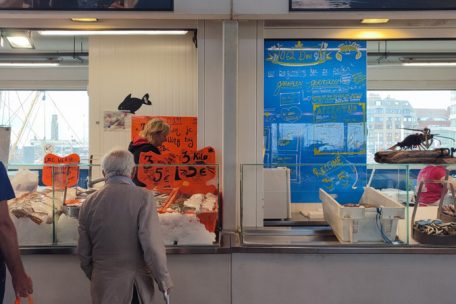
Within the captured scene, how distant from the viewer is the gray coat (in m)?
2.45

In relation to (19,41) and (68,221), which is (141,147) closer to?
(68,221)

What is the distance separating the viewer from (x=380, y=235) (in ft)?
10.4

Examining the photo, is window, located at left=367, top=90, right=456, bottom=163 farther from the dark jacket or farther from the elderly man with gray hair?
the elderly man with gray hair

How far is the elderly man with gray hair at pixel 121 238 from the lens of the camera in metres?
2.45

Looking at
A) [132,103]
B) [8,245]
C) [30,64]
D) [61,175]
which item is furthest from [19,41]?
[8,245]

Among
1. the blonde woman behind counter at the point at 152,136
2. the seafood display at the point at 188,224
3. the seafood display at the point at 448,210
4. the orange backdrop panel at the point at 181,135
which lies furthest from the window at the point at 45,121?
the seafood display at the point at 448,210

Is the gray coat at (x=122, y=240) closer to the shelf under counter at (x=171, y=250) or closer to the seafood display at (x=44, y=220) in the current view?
the shelf under counter at (x=171, y=250)

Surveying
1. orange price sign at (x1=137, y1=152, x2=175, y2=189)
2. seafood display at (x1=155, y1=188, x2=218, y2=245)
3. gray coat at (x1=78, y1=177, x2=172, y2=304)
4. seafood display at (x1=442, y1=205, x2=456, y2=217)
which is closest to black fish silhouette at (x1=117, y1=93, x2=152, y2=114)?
orange price sign at (x1=137, y1=152, x2=175, y2=189)

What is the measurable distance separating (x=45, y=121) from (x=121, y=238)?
A: 7.18 meters

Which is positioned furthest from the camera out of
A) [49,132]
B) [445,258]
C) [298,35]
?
→ [49,132]

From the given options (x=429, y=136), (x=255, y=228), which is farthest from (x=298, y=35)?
(x=255, y=228)

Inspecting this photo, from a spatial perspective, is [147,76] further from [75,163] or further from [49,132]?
[49,132]

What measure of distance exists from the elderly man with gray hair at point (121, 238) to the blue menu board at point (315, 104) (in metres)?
2.68

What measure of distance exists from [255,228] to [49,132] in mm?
6348
